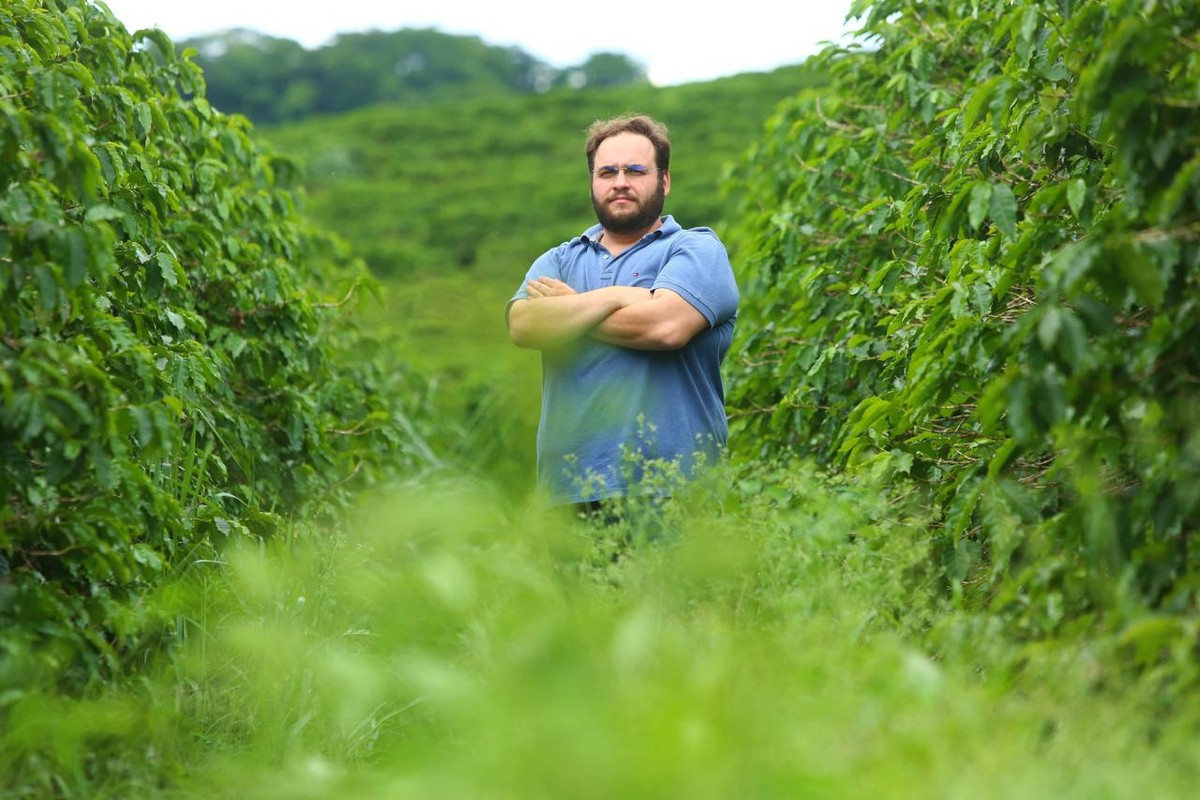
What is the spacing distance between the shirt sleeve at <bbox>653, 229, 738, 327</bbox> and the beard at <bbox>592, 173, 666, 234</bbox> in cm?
12

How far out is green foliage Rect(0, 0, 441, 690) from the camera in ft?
8.89

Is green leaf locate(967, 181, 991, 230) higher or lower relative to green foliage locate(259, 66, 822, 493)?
higher

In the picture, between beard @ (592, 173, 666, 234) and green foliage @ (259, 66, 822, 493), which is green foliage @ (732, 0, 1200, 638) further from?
green foliage @ (259, 66, 822, 493)

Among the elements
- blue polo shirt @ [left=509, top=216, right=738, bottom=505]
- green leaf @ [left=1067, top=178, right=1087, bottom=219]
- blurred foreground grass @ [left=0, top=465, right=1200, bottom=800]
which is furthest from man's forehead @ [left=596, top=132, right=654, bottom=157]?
green leaf @ [left=1067, top=178, right=1087, bottom=219]

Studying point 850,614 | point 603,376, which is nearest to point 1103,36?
point 850,614

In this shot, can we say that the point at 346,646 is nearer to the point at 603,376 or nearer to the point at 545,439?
the point at 545,439

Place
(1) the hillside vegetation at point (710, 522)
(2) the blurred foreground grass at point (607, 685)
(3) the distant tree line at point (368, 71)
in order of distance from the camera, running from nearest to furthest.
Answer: (2) the blurred foreground grass at point (607, 685) → (1) the hillside vegetation at point (710, 522) → (3) the distant tree line at point (368, 71)

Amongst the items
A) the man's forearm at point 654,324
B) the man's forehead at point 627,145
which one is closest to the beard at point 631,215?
the man's forehead at point 627,145

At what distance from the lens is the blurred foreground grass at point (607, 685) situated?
2.13m

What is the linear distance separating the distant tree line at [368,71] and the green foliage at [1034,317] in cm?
3455

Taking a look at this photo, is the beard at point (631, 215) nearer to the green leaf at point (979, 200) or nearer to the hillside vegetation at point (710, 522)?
the hillside vegetation at point (710, 522)

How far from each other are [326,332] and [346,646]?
269 cm

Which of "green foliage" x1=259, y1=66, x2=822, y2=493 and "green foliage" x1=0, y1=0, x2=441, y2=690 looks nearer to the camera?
"green foliage" x1=0, y1=0, x2=441, y2=690

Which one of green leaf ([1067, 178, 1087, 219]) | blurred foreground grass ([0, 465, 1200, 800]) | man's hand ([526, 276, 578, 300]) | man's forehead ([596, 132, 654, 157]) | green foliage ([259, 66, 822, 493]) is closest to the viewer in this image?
blurred foreground grass ([0, 465, 1200, 800])
